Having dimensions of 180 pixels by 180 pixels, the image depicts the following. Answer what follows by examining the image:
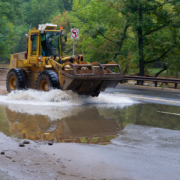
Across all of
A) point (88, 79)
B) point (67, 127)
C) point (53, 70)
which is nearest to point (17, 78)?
point (53, 70)

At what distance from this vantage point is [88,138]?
7273mm

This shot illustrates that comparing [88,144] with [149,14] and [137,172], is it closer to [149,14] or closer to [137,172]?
[137,172]

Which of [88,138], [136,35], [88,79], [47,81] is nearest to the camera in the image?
[88,138]

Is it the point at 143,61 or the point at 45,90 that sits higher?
the point at 143,61

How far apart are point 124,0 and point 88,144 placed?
19998 millimetres

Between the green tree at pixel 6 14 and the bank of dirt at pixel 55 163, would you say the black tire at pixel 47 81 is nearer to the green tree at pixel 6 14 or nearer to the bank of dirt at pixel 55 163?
the bank of dirt at pixel 55 163

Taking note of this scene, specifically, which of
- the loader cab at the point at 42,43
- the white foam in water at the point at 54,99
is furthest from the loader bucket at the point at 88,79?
the loader cab at the point at 42,43

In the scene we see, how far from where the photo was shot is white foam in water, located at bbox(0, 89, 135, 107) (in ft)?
41.3

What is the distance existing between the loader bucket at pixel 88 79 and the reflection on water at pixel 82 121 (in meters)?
1.13

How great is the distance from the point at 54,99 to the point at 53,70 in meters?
1.46

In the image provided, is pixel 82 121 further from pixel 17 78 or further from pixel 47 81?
pixel 17 78

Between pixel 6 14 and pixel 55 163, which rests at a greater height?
pixel 6 14

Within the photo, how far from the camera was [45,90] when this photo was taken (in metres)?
13.6

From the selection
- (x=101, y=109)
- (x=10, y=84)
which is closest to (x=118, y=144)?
(x=101, y=109)
